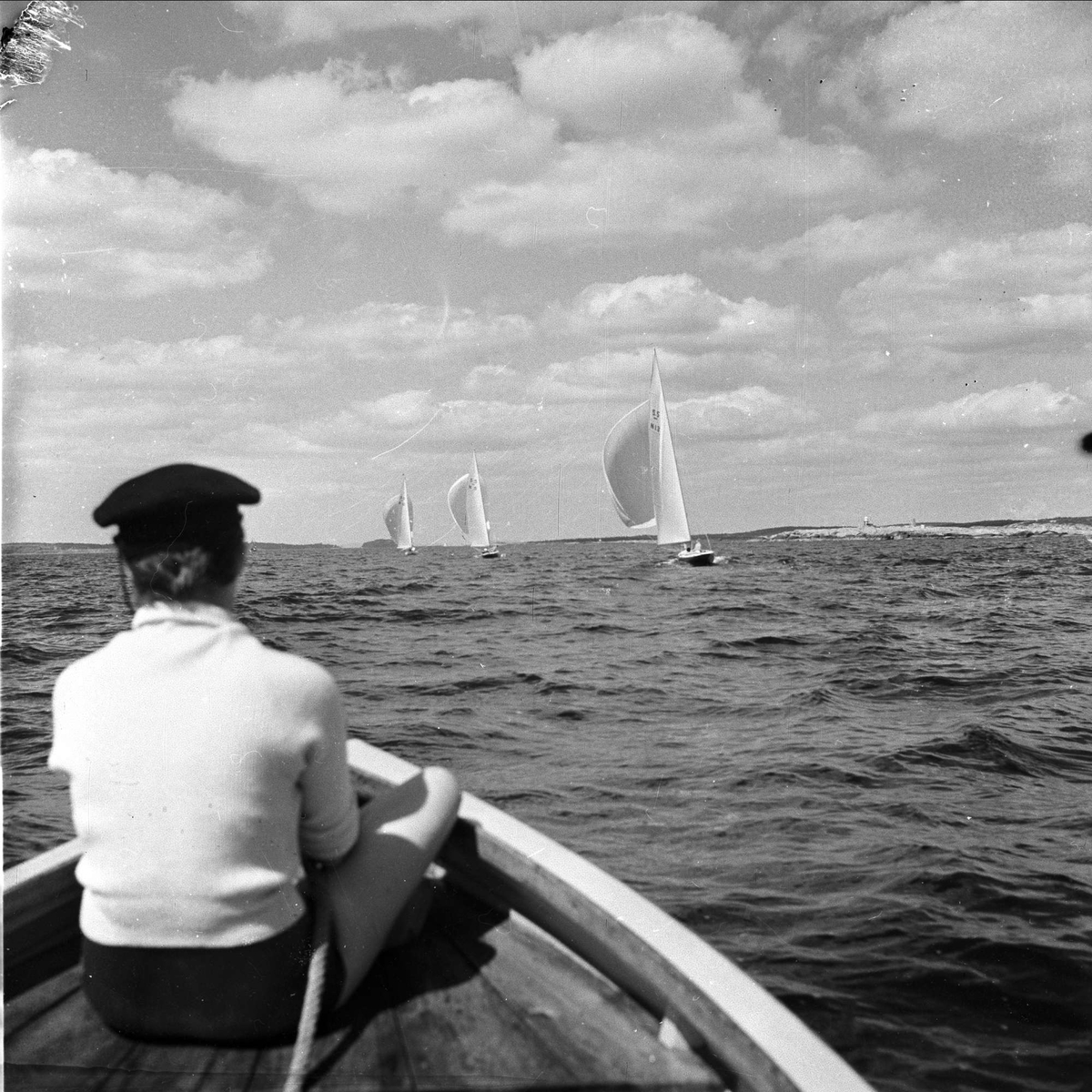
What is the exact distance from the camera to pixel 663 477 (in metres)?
46.2

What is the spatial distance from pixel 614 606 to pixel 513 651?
11.1m

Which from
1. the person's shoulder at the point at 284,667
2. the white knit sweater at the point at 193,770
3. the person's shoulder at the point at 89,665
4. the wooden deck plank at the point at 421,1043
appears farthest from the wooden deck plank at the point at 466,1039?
the person's shoulder at the point at 89,665

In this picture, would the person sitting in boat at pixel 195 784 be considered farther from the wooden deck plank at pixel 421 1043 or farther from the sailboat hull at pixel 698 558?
the sailboat hull at pixel 698 558

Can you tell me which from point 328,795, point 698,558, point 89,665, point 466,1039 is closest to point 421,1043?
point 466,1039

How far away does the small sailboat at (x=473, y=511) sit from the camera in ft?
195

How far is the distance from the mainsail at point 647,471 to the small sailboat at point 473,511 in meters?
11.4

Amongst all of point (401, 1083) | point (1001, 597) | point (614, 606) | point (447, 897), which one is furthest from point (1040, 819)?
point (1001, 597)

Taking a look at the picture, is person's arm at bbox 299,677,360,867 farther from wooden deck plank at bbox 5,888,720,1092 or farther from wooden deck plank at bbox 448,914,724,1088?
wooden deck plank at bbox 448,914,724,1088

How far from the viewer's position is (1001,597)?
27094 mm

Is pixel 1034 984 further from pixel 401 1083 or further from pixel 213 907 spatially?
pixel 213 907

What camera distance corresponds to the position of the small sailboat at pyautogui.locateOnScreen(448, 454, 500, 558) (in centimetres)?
5938

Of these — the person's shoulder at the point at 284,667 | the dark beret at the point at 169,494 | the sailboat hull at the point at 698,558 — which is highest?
the dark beret at the point at 169,494

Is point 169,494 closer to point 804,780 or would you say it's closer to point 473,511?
point 804,780

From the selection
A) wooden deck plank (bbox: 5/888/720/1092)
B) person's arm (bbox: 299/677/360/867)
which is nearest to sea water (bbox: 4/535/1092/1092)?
person's arm (bbox: 299/677/360/867)
